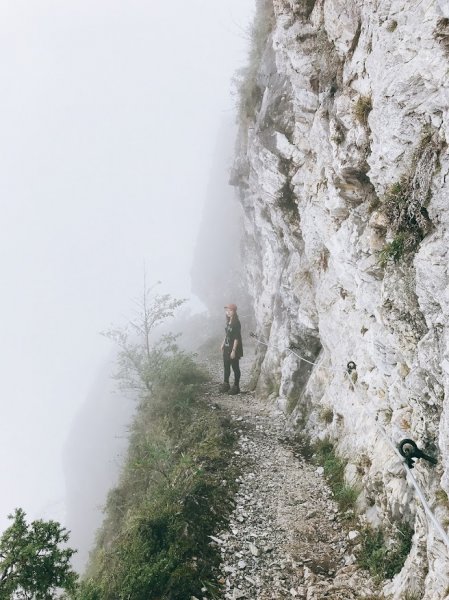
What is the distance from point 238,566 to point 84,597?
2700mm

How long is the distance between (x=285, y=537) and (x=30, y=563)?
4.44 m

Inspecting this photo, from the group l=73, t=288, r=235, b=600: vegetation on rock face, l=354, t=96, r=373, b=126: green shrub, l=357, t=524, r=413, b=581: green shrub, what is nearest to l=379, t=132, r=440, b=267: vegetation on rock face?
l=354, t=96, r=373, b=126: green shrub

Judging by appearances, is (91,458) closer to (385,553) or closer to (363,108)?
(385,553)

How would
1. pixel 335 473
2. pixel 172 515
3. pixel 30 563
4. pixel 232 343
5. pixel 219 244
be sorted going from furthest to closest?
pixel 219 244 → pixel 232 343 → pixel 335 473 → pixel 172 515 → pixel 30 563

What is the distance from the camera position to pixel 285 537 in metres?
7.34

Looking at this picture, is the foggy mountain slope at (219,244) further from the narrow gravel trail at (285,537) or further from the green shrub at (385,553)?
the green shrub at (385,553)

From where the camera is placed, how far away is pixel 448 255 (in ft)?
15.7

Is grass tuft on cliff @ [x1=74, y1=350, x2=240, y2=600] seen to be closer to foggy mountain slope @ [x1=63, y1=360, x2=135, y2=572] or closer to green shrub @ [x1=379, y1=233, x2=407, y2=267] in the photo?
green shrub @ [x1=379, y1=233, x2=407, y2=267]

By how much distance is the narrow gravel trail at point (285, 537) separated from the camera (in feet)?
20.1

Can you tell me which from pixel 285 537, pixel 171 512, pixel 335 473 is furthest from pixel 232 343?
pixel 285 537

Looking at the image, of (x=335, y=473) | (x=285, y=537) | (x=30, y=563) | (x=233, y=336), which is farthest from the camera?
(x=233, y=336)

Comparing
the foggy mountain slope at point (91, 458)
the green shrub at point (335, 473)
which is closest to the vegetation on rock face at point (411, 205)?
the green shrub at point (335, 473)

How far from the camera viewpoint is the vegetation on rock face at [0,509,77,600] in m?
4.98

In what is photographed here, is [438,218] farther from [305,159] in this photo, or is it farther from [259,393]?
[259,393]
